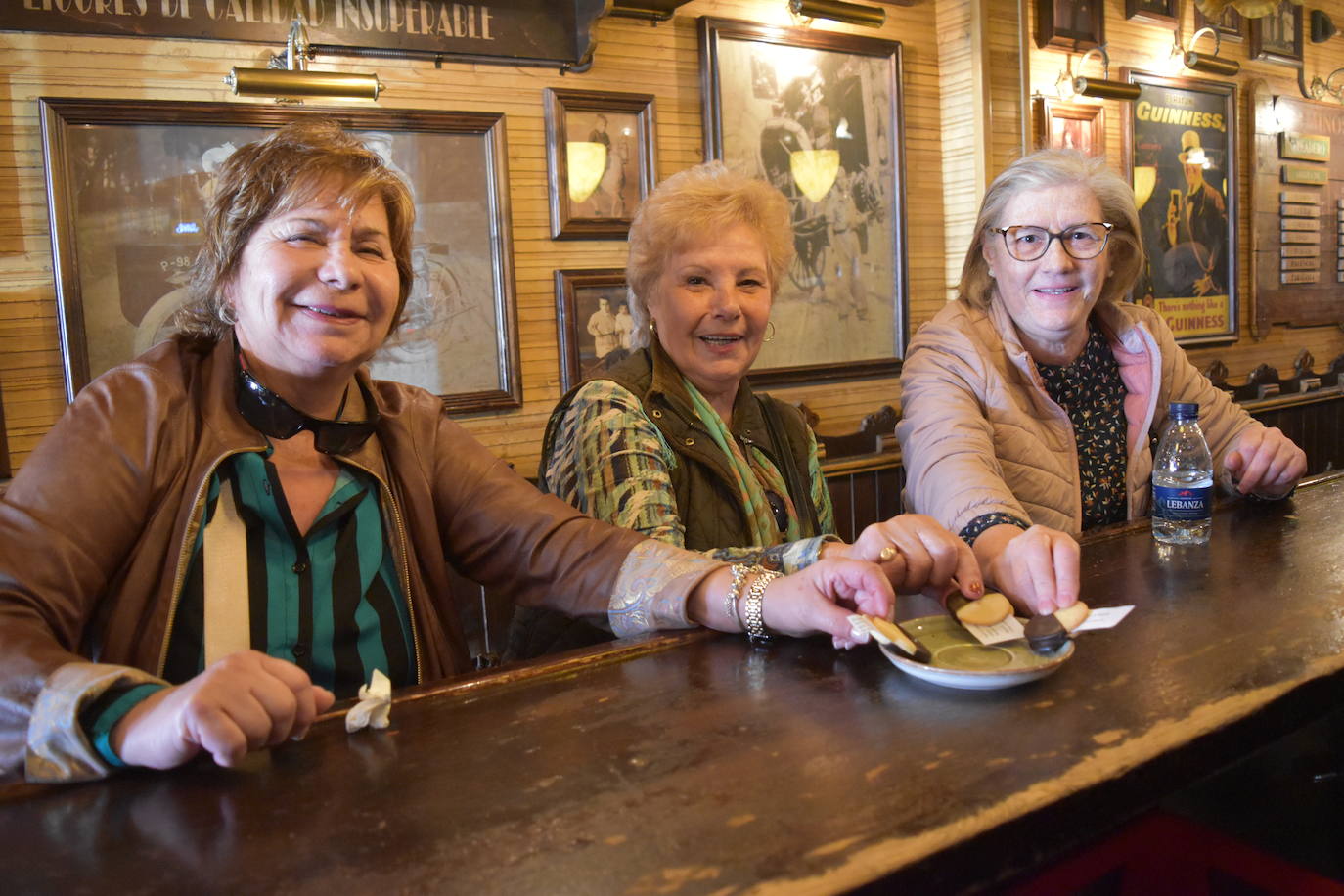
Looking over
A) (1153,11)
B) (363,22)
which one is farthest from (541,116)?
(1153,11)

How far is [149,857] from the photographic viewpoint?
2.77 feet

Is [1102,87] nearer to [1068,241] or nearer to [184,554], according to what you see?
[1068,241]

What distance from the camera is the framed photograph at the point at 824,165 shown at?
383cm

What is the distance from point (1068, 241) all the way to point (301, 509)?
1.78 meters

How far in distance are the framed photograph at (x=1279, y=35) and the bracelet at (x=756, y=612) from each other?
6032mm

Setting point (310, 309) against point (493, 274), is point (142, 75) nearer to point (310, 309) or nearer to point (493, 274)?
point (493, 274)

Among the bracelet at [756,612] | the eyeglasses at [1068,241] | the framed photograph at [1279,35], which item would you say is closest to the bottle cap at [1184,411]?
the eyeglasses at [1068,241]

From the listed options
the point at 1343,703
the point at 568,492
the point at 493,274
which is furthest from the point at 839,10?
the point at 1343,703

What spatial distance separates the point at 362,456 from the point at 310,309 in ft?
0.84

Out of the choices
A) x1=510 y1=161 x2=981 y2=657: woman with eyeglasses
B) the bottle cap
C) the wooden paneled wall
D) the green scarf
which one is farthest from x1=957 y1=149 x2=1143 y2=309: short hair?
the wooden paneled wall

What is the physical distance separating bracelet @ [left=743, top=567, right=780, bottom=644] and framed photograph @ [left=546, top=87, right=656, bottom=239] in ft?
7.69

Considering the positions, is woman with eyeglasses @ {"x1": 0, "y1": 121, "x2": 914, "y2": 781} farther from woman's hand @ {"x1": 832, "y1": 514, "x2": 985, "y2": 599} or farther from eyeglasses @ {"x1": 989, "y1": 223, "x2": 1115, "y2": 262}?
eyeglasses @ {"x1": 989, "y1": 223, "x2": 1115, "y2": 262}

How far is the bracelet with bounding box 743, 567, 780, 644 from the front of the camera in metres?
1.39

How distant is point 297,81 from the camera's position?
2.75m
